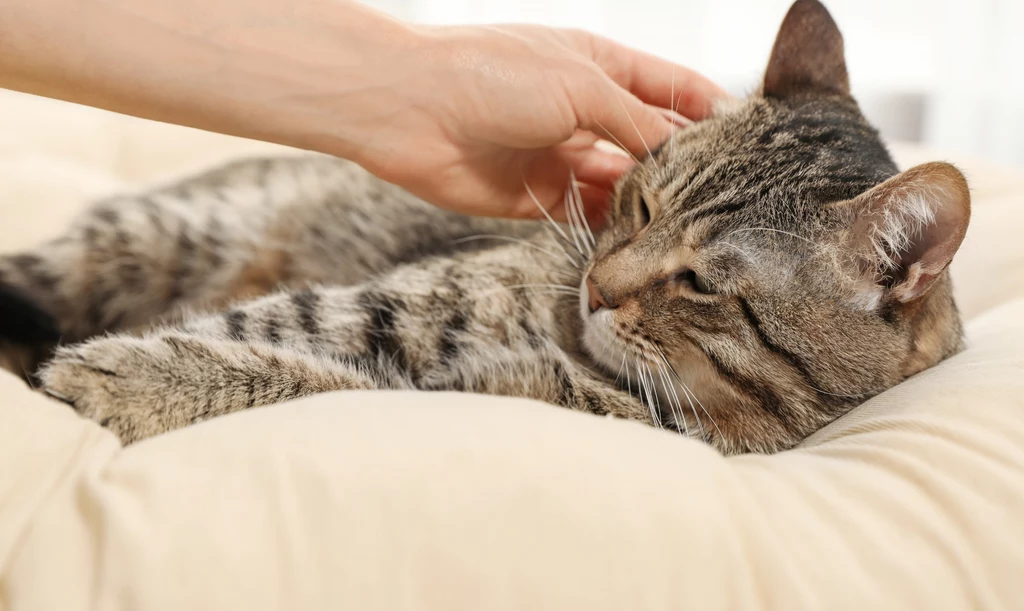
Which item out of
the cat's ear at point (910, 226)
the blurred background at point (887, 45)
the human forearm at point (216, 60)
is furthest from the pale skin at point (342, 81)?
the blurred background at point (887, 45)

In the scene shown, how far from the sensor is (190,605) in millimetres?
564

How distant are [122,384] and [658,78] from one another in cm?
107

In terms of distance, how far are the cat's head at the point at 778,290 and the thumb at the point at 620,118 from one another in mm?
178

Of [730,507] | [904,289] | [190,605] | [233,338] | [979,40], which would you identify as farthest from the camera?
[979,40]

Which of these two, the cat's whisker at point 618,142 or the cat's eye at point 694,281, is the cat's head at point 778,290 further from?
the cat's whisker at point 618,142

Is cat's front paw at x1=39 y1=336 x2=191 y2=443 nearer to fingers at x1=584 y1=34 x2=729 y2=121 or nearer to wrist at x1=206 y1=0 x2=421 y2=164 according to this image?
wrist at x1=206 y1=0 x2=421 y2=164

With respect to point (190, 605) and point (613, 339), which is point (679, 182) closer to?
point (613, 339)

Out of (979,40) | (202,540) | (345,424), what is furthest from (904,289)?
(979,40)

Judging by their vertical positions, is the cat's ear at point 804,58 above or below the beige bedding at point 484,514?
above

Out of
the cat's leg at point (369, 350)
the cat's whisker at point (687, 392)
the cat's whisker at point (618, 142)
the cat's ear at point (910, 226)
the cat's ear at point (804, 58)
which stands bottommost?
the cat's leg at point (369, 350)

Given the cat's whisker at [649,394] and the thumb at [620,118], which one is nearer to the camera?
the cat's whisker at [649,394]

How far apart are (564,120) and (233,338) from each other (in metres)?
0.61

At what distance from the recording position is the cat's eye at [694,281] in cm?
99

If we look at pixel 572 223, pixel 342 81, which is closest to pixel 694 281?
pixel 572 223
